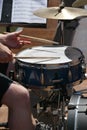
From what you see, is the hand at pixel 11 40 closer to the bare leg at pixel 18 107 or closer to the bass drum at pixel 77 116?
the bare leg at pixel 18 107

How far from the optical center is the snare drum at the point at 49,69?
2047mm

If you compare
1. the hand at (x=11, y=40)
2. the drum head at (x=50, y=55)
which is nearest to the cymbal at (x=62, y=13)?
the drum head at (x=50, y=55)

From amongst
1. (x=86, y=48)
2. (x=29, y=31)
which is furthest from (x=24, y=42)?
(x=29, y=31)

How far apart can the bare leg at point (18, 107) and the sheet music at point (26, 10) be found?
3.71 ft

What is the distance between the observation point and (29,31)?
3973 mm

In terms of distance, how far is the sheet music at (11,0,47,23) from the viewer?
2930 millimetres

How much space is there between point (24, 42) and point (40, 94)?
0.34 meters

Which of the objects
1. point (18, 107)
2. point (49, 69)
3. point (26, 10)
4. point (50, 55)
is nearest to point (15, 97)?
point (18, 107)

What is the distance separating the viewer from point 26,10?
9.76ft

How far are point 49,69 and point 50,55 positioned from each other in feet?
0.65

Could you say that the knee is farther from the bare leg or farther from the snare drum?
the snare drum

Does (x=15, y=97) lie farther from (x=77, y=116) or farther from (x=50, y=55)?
(x=50, y=55)

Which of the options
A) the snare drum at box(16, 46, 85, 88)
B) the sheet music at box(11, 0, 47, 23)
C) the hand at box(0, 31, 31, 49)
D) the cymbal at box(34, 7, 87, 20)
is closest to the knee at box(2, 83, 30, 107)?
the snare drum at box(16, 46, 85, 88)

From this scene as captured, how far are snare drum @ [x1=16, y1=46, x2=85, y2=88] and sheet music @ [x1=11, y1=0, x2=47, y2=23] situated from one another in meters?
0.80
